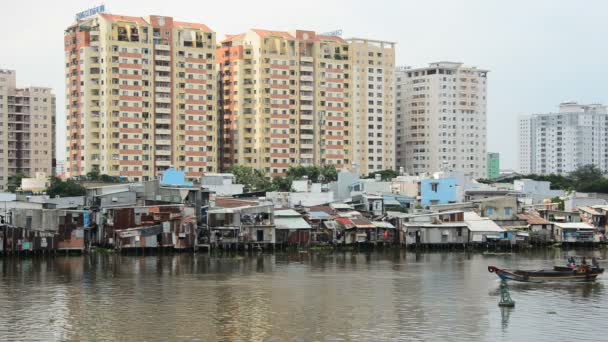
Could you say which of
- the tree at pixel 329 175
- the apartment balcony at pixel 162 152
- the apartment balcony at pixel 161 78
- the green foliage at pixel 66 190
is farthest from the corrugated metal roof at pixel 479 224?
the apartment balcony at pixel 161 78

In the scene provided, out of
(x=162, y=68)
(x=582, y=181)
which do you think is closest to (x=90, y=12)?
(x=162, y=68)

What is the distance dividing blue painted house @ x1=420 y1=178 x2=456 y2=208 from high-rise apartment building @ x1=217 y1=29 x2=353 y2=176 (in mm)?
33896

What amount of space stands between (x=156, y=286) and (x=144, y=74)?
65.6 metres

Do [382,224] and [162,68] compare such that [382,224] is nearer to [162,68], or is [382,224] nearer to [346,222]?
[346,222]

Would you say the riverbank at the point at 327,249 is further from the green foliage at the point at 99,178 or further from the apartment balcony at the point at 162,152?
the apartment balcony at the point at 162,152

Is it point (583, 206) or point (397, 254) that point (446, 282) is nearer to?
point (397, 254)

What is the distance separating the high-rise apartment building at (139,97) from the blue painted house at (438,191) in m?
34.1

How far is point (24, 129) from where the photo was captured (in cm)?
13688

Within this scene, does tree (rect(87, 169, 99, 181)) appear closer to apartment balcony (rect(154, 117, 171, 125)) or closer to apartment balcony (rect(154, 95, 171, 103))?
apartment balcony (rect(154, 117, 171, 125))

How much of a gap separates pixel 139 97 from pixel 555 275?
69.8 meters

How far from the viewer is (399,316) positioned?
41906mm

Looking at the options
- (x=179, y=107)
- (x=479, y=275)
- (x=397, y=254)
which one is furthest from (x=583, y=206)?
(x=179, y=107)

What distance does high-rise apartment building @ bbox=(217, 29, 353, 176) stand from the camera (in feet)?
407

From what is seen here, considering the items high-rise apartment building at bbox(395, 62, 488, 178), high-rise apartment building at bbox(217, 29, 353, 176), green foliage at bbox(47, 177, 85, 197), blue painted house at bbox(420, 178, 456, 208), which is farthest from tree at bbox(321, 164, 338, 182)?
high-rise apartment building at bbox(395, 62, 488, 178)
